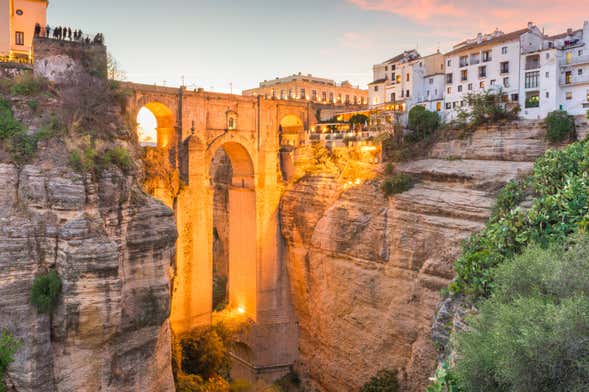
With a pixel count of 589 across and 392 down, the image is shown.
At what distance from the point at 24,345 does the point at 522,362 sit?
12519 millimetres

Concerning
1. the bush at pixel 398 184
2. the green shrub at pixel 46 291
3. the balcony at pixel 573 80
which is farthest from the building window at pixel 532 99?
the green shrub at pixel 46 291

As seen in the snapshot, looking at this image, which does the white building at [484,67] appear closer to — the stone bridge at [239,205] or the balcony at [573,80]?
the balcony at [573,80]

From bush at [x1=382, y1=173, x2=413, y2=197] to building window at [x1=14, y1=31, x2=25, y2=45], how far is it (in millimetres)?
19404

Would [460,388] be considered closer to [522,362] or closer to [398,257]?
[522,362]

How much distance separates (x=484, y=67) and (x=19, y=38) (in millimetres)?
24999

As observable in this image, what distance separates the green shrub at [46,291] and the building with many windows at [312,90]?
32608 millimetres

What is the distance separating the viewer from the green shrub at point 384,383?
74.2 ft

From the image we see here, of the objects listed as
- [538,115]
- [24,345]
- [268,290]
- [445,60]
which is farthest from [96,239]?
[445,60]

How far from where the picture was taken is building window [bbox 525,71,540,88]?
2716 cm

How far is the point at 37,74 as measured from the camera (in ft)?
58.7

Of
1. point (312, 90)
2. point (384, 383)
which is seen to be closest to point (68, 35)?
point (384, 383)

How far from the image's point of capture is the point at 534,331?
22.1 ft

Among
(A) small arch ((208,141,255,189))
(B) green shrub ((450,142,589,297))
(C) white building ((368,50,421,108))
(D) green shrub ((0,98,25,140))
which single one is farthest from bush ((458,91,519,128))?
(D) green shrub ((0,98,25,140))

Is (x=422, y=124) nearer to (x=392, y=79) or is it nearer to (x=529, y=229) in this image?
(x=392, y=79)
